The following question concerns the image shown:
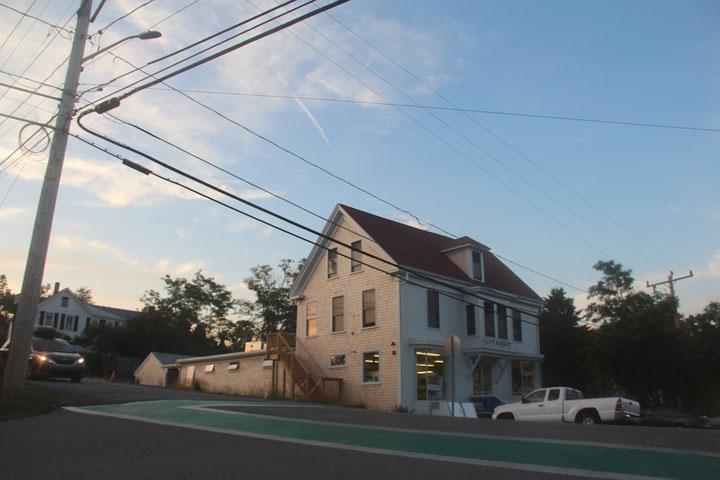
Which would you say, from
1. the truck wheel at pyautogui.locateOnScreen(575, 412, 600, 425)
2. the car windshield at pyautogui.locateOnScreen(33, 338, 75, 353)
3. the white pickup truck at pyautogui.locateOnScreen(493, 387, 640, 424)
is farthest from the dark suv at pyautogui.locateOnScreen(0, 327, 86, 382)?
the truck wheel at pyautogui.locateOnScreen(575, 412, 600, 425)

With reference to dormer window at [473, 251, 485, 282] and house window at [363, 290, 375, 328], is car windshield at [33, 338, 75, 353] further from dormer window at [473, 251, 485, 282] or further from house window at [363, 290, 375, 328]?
dormer window at [473, 251, 485, 282]

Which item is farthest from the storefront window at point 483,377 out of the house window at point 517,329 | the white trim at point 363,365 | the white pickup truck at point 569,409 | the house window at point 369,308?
the white pickup truck at point 569,409

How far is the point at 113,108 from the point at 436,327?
58.9ft

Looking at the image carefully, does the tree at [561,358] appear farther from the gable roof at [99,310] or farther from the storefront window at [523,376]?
the gable roof at [99,310]

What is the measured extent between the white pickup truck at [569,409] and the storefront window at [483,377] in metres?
8.15

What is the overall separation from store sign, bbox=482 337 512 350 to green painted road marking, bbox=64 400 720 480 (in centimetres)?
1786

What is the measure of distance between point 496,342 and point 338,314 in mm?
8012

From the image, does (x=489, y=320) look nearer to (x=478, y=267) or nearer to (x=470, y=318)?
(x=470, y=318)

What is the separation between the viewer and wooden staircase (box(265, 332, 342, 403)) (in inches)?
1044

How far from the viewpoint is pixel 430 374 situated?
25547mm

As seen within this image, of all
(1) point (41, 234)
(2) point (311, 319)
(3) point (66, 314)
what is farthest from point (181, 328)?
(1) point (41, 234)

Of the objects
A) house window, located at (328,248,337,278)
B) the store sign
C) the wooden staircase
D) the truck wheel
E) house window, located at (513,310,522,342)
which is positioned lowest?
the truck wheel

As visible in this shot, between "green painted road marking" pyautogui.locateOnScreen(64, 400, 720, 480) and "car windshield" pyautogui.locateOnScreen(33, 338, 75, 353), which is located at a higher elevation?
"car windshield" pyautogui.locateOnScreen(33, 338, 75, 353)

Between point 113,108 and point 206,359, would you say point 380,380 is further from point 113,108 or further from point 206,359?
point 113,108
